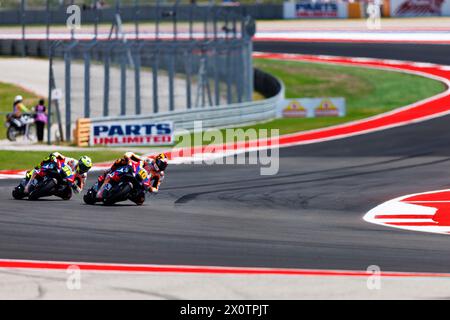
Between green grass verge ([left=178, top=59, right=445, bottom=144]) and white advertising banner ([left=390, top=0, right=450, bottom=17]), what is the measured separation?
12136 millimetres

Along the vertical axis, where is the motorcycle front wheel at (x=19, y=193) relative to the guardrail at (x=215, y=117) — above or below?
above

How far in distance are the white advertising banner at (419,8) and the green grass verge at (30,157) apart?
105ft

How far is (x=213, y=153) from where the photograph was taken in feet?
87.4

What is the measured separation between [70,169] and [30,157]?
7649 millimetres

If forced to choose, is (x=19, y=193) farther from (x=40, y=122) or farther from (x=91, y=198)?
(x=40, y=122)

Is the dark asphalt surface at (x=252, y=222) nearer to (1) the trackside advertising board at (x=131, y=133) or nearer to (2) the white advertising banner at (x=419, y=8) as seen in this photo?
(1) the trackside advertising board at (x=131, y=133)

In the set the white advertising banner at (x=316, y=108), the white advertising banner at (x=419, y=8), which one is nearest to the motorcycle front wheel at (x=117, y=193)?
the white advertising banner at (x=316, y=108)

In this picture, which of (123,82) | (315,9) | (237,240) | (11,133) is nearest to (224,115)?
(123,82)

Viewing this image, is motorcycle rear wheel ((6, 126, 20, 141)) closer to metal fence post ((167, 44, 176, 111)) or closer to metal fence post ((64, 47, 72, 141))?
metal fence post ((64, 47, 72, 141))

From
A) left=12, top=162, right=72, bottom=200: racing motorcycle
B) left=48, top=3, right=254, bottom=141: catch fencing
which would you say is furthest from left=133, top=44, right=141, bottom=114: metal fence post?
left=12, top=162, right=72, bottom=200: racing motorcycle

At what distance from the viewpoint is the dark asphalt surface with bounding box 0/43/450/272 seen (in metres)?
13.3

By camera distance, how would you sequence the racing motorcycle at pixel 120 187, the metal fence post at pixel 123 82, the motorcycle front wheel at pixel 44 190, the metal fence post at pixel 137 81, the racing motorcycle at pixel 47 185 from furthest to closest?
the metal fence post at pixel 137 81 → the metal fence post at pixel 123 82 → the motorcycle front wheel at pixel 44 190 → the racing motorcycle at pixel 47 185 → the racing motorcycle at pixel 120 187

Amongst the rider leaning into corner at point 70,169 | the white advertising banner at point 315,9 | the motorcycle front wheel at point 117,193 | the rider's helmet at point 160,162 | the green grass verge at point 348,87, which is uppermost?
the rider's helmet at point 160,162

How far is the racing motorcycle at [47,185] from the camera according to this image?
17.7 m
